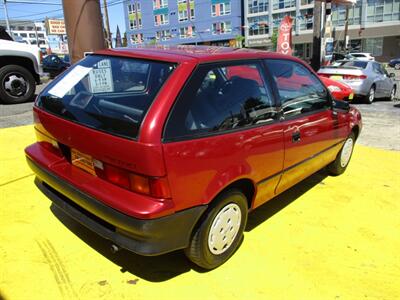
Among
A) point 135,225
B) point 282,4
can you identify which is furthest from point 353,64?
point 282,4

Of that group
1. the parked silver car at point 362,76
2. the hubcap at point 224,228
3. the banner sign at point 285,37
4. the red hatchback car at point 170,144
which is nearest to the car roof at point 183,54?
the red hatchback car at point 170,144

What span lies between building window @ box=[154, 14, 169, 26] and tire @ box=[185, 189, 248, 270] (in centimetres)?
6608

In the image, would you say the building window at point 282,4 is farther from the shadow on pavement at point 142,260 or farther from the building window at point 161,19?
the shadow on pavement at point 142,260

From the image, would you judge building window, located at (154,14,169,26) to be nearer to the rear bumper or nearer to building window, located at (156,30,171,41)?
building window, located at (156,30,171,41)

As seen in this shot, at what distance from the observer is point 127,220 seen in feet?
7.55

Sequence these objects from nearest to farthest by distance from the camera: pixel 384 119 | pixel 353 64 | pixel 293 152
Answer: pixel 293 152
pixel 384 119
pixel 353 64

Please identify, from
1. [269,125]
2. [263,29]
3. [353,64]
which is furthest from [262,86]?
[263,29]

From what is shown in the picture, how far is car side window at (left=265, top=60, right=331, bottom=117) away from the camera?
3.29 metres

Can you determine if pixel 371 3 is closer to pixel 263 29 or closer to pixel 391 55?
pixel 391 55

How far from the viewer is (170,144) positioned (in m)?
2.28

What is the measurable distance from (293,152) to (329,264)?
100 centimetres

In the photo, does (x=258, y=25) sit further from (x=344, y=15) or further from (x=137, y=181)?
(x=137, y=181)

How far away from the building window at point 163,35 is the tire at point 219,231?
65.4 metres

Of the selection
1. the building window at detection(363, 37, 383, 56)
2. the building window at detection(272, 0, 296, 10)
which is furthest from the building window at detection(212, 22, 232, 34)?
the building window at detection(363, 37, 383, 56)
